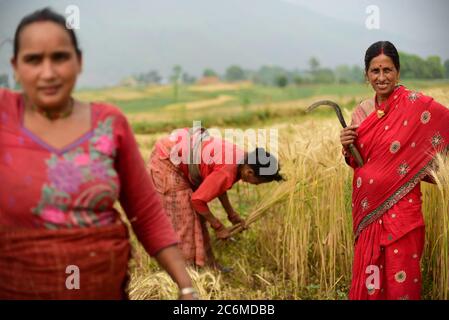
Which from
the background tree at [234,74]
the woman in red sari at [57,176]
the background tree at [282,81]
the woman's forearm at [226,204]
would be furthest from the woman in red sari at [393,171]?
the background tree at [234,74]

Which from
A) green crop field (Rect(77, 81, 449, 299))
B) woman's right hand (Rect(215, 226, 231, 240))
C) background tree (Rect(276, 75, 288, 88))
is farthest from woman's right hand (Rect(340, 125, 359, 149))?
background tree (Rect(276, 75, 288, 88))

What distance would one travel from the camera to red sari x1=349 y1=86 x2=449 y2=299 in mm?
3391

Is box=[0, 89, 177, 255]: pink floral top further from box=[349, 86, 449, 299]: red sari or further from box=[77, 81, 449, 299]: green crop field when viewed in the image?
box=[77, 81, 449, 299]: green crop field

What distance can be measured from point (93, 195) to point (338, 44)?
→ 16897cm

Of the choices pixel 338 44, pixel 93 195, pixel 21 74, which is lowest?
pixel 93 195

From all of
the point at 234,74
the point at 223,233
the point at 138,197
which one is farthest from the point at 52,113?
the point at 234,74

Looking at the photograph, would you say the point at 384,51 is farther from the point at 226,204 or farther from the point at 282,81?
the point at 282,81

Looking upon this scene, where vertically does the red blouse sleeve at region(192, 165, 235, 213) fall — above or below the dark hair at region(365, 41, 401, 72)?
below

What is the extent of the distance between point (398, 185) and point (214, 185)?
1.37 meters

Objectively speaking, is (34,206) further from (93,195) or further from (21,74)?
(21,74)

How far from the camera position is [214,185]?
4379 millimetres
